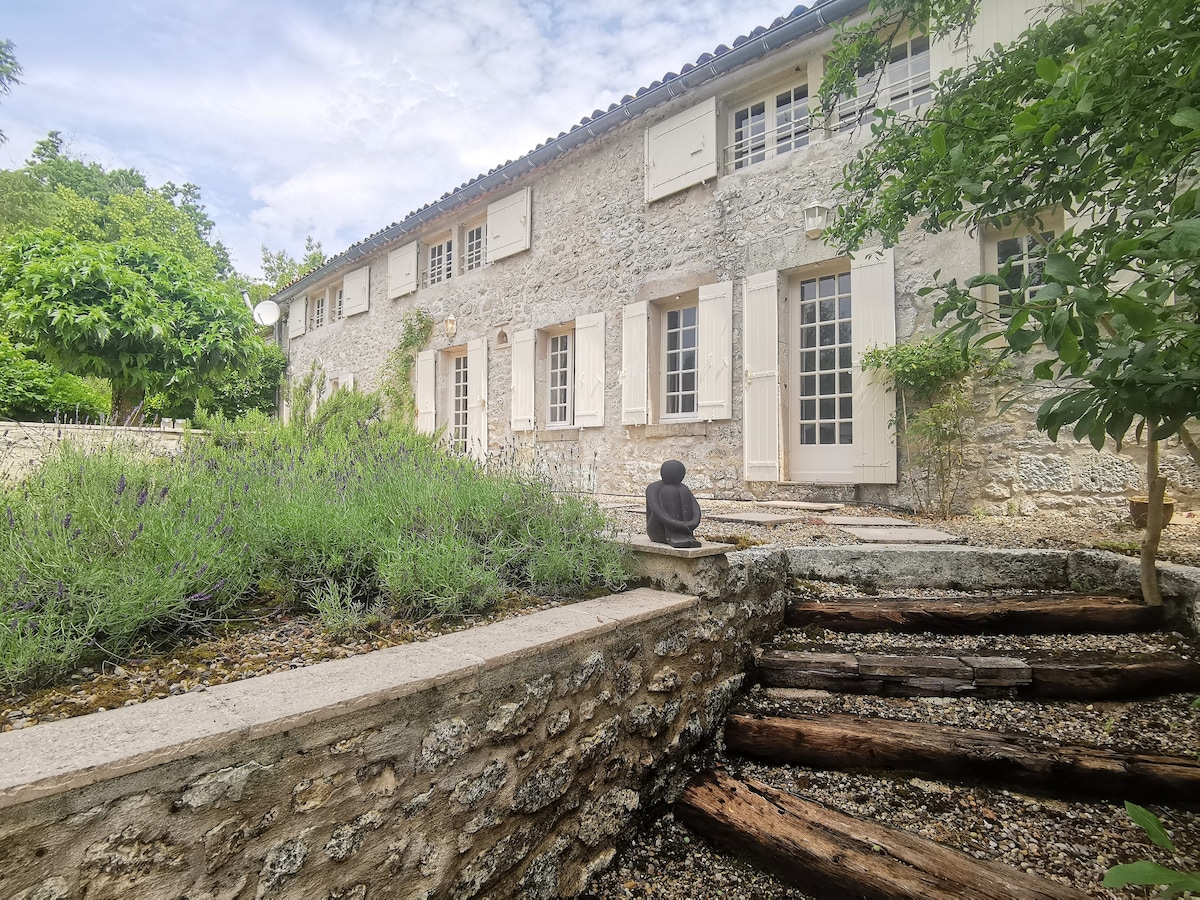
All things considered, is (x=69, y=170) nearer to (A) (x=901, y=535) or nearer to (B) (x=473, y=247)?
(B) (x=473, y=247)

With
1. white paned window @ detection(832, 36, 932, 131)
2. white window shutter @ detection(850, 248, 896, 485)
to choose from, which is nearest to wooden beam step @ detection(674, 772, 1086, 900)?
white window shutter @ detection(850, 248, 896, 485)

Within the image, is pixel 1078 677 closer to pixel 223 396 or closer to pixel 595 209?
pixel 595 209

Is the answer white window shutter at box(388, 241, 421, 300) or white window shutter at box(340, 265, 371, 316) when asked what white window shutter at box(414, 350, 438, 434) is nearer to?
white window shutter at box(388, 241, 421, 300)

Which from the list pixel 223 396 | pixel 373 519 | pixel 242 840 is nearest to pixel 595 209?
pixel 373 519

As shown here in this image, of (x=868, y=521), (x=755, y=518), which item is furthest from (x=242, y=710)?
(x=868, y=521)

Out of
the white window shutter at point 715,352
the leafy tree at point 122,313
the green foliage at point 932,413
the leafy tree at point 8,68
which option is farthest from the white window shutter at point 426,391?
the leafy tree at point 8,68

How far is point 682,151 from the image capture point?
21.5 feet

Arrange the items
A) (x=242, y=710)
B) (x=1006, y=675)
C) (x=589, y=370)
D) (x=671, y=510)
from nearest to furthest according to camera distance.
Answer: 1. (x=242, y=710)
2. (x=1006, y=675)
3. (x=671, y=510)
4. (x=589, y=370)

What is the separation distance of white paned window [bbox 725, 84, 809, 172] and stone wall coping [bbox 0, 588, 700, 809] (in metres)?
6.03

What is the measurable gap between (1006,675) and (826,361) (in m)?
3.86

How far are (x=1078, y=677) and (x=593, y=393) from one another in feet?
18.3

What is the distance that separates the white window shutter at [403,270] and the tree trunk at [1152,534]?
10.0 m

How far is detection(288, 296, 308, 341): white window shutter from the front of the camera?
44.1 feet

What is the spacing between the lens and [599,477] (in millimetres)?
7219
